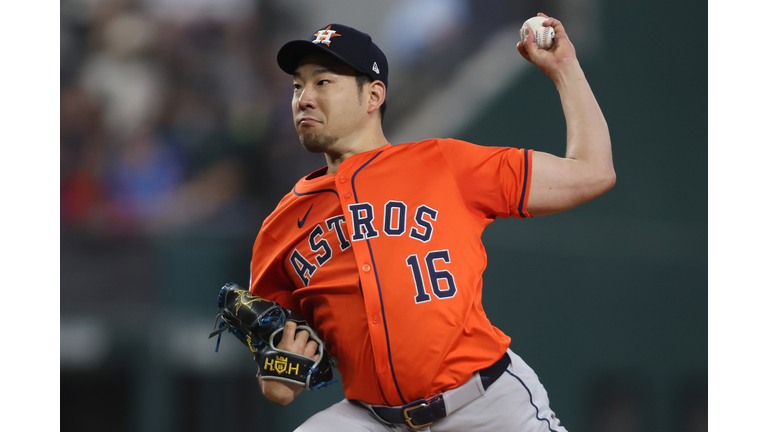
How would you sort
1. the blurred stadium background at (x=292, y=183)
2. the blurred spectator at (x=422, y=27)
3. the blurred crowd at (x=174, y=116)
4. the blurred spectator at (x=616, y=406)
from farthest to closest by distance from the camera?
the blurred spectator at (x=422, y=27)
the blurred spectator at (x=616, y=406)
the blurred crowd at (x=174, y=116)
the blurred stadium background at (x=292, y=183)

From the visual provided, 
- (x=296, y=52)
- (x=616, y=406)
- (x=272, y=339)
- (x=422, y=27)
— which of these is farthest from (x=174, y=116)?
(x=616, y=406)

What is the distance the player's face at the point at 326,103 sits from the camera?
2.09 m

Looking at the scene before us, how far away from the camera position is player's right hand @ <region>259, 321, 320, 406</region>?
1935 mm

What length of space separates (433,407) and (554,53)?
1070 millimetres

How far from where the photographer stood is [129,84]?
4191mm

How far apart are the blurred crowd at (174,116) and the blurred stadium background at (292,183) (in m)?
0.01

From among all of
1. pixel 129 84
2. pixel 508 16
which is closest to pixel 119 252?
pixel 129 84

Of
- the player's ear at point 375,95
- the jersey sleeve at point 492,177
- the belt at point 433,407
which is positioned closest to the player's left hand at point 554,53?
the jersey sleeve at point 492,177

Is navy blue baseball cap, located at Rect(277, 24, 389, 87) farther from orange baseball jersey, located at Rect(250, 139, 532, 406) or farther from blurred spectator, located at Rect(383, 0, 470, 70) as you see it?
blurred spectator, located at Rect(383, 0, 470, 70)

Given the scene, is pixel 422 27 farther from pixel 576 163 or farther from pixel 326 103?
pixel 576 163

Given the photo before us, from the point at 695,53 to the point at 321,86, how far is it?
3.65 m

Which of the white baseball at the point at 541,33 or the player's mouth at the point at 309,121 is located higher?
the white baseball at the point at 541,33

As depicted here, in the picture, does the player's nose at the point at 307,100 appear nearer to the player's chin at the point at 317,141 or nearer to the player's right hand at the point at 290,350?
the player's chin at the point at 317,141

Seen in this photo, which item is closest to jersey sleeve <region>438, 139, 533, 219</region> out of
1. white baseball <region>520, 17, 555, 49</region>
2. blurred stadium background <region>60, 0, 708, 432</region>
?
white baseball <region>520, 17, 555, 49</region>
